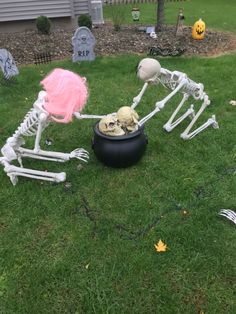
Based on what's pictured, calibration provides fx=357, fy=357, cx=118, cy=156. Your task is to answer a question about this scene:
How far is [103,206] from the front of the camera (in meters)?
3.85

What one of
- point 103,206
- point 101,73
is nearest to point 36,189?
point 103,206

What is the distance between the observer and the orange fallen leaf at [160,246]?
10.9 ft

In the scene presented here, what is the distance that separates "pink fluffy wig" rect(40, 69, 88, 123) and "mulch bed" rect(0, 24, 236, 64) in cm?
475

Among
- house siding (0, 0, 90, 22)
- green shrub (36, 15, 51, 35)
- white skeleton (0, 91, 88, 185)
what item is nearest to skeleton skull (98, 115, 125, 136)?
white skeleton (0, 91, 88, 185)

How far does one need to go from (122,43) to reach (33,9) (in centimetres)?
345

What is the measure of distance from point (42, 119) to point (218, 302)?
235 centimetres

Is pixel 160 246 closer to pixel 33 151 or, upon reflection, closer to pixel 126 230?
pixel 126 230

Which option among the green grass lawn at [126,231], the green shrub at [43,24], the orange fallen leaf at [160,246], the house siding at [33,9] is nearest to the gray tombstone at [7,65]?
the green grass lawn at [126,231]

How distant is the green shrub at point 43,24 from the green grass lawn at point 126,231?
5105 mm

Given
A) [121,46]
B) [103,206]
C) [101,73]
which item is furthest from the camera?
[121,46]

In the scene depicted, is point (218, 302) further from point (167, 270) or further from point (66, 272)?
point (66, 272)

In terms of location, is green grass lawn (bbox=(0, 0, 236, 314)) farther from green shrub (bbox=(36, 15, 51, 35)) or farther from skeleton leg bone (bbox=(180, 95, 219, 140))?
green shrub (bbox=(36, 15, 51, 35))

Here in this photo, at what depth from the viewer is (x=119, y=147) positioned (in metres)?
3.94

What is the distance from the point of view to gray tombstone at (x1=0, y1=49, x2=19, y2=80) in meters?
6.51
